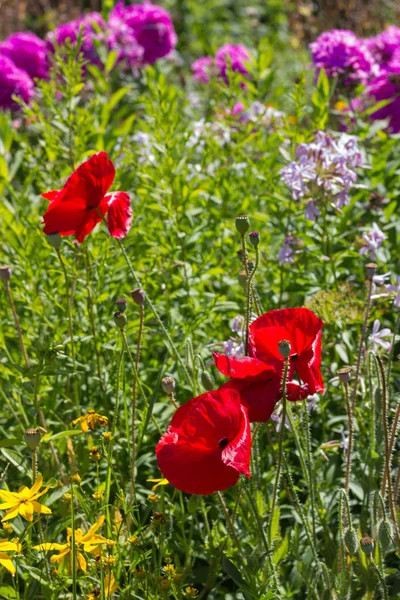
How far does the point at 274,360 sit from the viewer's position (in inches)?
52.9

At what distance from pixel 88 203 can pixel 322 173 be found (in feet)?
2.42

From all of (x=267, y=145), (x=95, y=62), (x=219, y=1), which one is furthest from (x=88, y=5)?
(x=267, y=145)

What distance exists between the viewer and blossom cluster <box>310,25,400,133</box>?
9.87 ft

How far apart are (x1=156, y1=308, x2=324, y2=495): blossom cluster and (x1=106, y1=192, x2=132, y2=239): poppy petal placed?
42 cm

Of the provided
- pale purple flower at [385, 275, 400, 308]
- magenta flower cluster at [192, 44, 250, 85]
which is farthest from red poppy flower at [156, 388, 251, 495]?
magenta flower cluster at [192, 44, 250, 85]

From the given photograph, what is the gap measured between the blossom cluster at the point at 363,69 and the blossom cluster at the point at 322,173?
33.5 inches

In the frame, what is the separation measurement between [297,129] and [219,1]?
6.55 metres

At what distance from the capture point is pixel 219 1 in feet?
28.3

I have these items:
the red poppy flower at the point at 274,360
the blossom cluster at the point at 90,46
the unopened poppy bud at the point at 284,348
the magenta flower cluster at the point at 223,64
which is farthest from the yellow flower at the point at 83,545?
the blossom cluster at the point at 90,46

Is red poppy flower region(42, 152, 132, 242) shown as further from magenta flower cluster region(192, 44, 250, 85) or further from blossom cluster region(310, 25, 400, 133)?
magenta flower cluster region(192, 44, 250, 85)

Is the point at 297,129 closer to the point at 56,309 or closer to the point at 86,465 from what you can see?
the point at 56,309

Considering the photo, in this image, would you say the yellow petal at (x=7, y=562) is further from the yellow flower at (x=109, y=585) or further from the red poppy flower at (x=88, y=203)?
the red poppy flower at (x=88, y=203)

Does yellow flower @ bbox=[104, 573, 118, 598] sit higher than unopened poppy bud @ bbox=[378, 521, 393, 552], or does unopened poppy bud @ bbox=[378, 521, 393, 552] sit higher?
unopened poppy bud @ bbox=[378, 521, 393, 552]

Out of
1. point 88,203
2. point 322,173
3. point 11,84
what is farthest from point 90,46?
point 88,203
